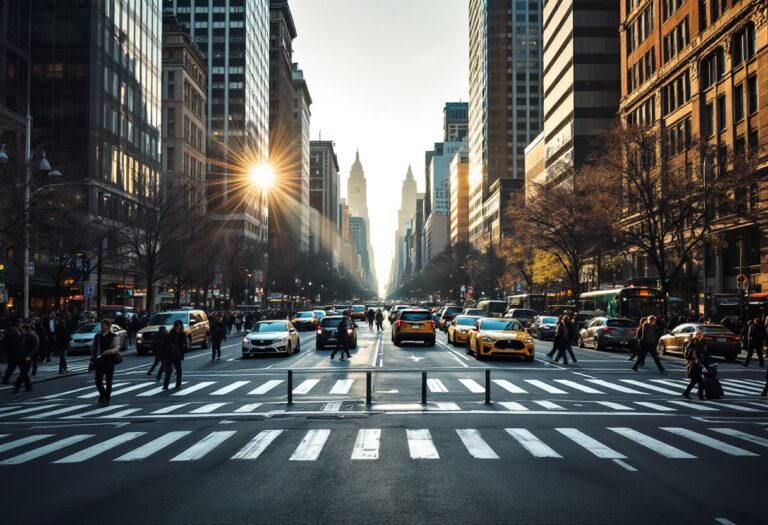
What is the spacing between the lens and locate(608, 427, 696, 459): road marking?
382 inches

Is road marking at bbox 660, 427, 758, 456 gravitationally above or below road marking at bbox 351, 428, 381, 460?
below

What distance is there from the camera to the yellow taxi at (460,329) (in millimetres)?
35656

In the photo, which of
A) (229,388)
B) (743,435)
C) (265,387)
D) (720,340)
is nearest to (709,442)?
(743,435)

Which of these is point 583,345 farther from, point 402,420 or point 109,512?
point 109,512

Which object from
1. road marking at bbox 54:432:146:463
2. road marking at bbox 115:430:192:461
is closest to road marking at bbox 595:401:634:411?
road marking at bbox 115:430:192:461

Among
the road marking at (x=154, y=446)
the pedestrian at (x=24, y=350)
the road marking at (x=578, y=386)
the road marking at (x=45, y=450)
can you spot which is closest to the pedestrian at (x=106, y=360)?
the pedestrian at (x=24, y=350)

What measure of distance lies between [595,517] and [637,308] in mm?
38527

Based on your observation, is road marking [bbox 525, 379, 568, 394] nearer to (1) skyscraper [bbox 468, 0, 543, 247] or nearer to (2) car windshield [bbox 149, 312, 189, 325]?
(2) car windshield [bbox 149, 312, 189, 325]

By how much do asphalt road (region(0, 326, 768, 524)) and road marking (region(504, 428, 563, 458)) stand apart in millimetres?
55

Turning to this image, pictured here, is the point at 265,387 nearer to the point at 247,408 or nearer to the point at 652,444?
the point at 247,408

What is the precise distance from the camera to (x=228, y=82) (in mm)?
125688

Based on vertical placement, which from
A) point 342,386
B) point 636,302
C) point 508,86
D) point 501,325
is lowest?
point 342,386

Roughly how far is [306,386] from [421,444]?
8.85m

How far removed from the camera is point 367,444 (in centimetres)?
1052
